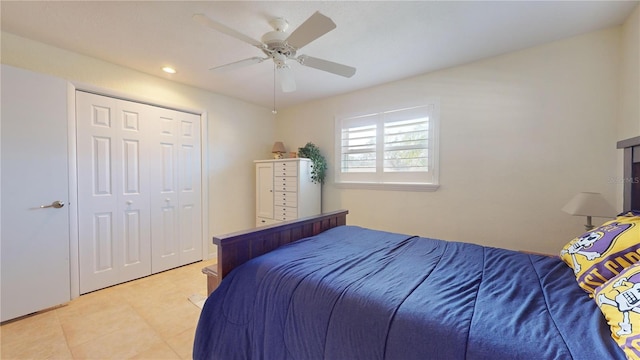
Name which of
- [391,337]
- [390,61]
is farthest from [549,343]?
[390,61]

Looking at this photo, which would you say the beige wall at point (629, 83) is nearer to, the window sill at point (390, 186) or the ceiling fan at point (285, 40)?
the window sill at point (390, 186)

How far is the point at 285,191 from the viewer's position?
359 centimetres

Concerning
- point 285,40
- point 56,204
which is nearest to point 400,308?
point 285,40

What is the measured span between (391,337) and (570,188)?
7.52 feet

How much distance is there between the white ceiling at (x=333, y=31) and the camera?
1.75 m

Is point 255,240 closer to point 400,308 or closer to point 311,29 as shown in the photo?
point 400,308

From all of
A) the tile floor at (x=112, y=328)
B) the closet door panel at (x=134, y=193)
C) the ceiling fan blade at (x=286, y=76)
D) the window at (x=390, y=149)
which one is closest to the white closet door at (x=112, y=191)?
the closet door panel at (x=134, y=193)

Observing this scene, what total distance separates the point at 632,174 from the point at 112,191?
4.27 m

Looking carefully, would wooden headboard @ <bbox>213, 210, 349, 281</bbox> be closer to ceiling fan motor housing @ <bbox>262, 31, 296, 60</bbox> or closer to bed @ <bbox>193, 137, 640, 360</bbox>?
bed @ <bbox>193, 137, 640, 360</bbox>

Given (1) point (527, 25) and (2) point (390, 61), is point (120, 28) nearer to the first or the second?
(2) point (390, 61)

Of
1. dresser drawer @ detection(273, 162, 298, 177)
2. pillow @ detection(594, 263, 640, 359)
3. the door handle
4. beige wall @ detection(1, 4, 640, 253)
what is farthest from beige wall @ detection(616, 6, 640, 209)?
the door handle

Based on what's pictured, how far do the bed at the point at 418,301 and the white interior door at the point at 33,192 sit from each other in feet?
6.00

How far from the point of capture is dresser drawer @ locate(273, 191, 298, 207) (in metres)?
3.49

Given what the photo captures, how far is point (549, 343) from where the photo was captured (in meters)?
0.78
